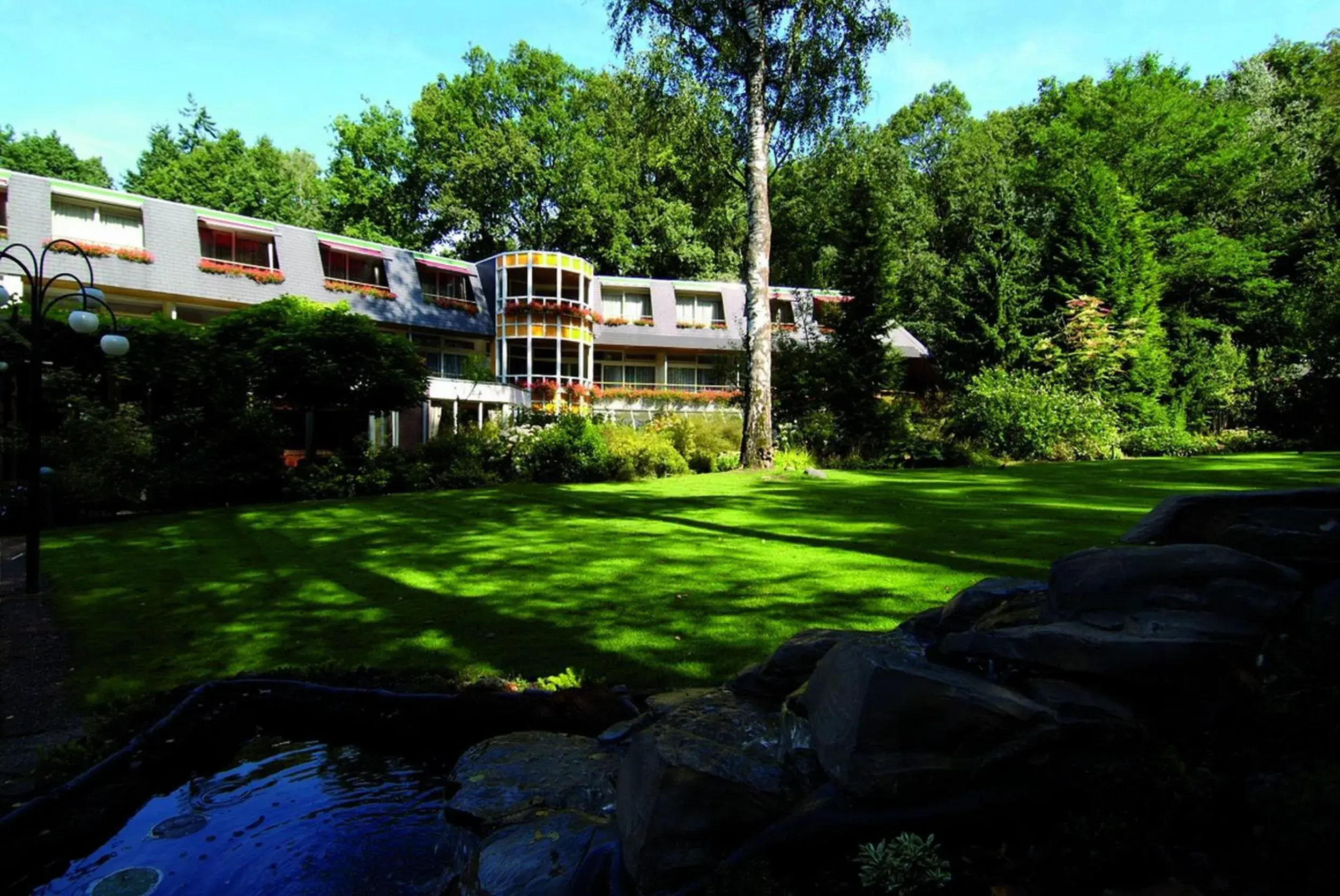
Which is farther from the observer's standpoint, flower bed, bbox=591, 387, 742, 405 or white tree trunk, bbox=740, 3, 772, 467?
flower bed, bbox=591, 387, 742, 405

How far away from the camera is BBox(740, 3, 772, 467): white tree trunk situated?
55.4 ft

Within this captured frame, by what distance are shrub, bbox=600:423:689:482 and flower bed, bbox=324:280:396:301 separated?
52.5ft

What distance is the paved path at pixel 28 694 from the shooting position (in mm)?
3375

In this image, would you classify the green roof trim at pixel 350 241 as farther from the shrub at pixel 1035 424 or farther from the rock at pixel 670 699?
the rock at pixel 670 699

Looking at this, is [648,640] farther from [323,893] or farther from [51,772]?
[51,772]

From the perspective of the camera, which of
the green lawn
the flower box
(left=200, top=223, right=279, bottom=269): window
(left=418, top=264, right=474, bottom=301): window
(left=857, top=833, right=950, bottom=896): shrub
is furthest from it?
→ (left=418, top=264, right=474, bottom=301): window

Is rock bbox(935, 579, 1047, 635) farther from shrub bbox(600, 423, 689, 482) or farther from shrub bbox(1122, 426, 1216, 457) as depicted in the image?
shrub bbox(1122, 426, 1216, 457)

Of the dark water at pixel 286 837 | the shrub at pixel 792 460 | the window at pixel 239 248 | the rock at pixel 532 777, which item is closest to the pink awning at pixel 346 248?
the window at pixel 239 248

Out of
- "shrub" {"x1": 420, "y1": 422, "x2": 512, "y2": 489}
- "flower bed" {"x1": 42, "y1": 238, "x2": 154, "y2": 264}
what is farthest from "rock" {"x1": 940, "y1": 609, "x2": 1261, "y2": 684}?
"flower bed" {"x1": 42, "y1": 238, "x2": 154, "y2": 264}

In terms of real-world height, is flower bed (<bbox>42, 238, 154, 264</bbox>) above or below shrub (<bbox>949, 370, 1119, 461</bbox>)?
above

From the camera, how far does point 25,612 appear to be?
20.2 ft

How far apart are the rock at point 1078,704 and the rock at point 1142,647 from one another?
0.17ft

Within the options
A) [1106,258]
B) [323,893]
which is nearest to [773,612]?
[323,893]

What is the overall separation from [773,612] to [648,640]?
1014 mm
